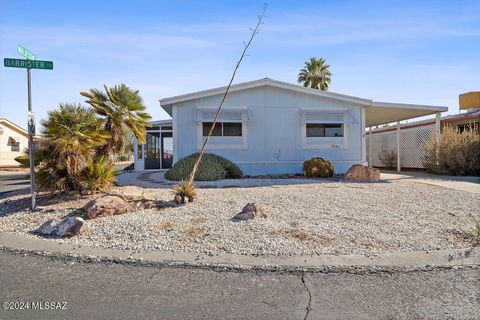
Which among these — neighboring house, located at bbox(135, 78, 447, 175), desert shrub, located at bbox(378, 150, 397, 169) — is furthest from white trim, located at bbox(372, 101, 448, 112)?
desert shrub, located at bbox(378, 150, 397, 169)

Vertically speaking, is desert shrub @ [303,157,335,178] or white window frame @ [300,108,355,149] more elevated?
white window frame @ [300,108,355,149]

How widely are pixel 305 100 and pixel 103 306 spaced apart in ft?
41.2

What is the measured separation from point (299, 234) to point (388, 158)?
18.2 meters

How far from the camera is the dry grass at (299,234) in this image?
4.99 metres

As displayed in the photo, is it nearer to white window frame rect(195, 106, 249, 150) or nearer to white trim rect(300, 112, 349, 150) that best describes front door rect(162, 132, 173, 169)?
white window frame rect(195, 106, 249, 150)

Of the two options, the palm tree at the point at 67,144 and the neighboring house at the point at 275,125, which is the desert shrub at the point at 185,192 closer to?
the palm tree at the point at 67,144

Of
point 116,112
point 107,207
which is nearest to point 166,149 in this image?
point 116,112

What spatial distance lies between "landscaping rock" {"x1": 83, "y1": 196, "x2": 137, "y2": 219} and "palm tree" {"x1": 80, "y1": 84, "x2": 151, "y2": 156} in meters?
2.14

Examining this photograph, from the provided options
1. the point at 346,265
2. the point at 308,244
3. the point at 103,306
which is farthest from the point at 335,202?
the point at 103,306

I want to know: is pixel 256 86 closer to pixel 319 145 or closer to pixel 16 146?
pixel 319 145

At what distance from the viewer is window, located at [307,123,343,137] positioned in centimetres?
1437

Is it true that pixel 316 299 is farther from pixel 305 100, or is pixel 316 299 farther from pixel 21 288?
pixel 305 100

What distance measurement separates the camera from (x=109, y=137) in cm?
795

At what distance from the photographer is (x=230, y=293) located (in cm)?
338
